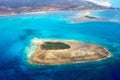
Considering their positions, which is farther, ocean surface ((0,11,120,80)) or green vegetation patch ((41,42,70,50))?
green vegetation patch ((41,42,70,50))

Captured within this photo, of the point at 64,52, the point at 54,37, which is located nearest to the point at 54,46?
the point at 64,52

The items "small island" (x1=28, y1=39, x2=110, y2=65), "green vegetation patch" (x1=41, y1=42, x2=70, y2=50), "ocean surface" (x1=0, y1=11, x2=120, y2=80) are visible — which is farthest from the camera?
"green vegetation patch" (x1=41, y1=42, x2=70, y2=50)

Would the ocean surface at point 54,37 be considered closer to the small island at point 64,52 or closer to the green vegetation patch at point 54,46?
the small island at point 64,52

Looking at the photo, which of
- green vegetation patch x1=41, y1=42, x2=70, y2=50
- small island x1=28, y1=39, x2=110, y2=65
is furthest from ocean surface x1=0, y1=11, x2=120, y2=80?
green vegetation patch x1=41, y1=42, x2=70, y2=50

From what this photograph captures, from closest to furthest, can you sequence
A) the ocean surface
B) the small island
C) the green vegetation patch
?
the ocean surface, the small island, the green vegetation patch

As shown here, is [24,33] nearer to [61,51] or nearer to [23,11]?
[61,51]

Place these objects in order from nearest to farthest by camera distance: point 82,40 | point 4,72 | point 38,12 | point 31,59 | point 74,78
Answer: point 74,78, point 4,72, point 31,59, point 82,40, point 38,12

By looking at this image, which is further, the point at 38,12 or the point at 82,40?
the point at 38,12

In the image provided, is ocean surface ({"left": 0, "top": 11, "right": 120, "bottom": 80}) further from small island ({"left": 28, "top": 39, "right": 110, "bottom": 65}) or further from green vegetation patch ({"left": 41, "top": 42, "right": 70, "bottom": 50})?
green vegetation patch ({"left": 41, "top": 42, "right": 70, "bottom": 50})

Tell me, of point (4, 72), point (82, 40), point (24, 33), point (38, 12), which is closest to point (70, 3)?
point (38, 12)
